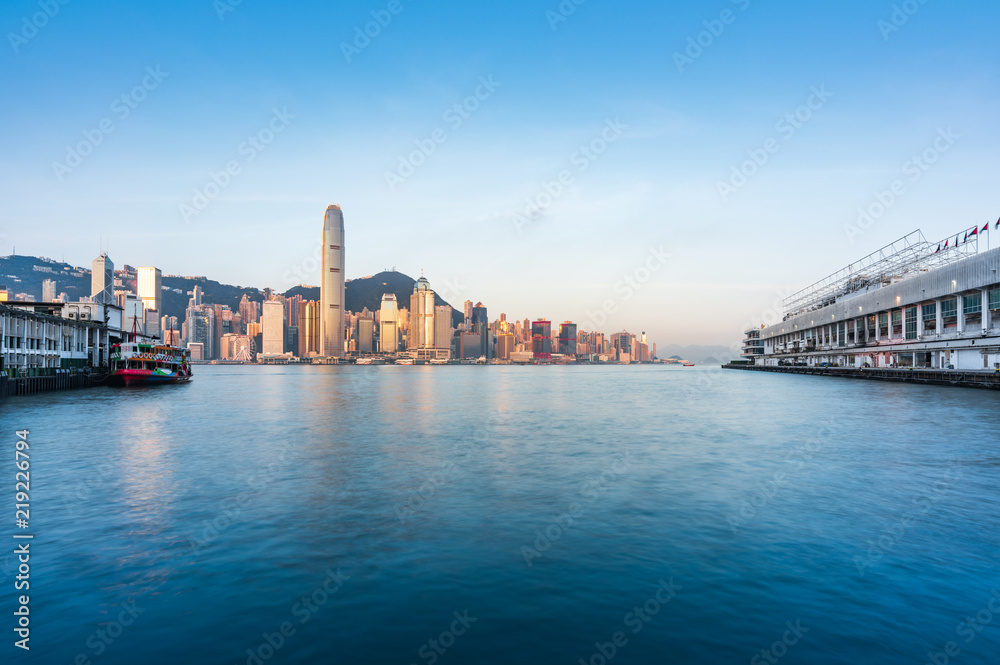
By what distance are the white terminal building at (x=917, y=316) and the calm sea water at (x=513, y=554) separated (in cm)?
5844

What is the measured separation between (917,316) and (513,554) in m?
107

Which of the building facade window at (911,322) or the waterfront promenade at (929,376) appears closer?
the waterfront promenade at (929,376)

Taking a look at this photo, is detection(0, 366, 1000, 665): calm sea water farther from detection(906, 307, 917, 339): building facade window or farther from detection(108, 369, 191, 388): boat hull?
detection(906, 307, 917, 339): building facade window

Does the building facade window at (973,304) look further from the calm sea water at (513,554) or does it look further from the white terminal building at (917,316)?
the calm sea water at (513,554)

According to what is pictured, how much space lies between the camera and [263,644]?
973cm

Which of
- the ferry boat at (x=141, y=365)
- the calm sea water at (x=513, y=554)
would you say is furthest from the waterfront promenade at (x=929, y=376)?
the ferry boat at (x=141, y=365)

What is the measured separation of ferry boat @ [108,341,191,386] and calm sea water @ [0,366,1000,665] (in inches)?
2966

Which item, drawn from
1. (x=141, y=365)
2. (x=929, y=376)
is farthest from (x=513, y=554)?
(x=141, y=365)

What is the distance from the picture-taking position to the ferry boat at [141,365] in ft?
322

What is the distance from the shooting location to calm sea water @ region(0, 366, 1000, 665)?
981 centimetres

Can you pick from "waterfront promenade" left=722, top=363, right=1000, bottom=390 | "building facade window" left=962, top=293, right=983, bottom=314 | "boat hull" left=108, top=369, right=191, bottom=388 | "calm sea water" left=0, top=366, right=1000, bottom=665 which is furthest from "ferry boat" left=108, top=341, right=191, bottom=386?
"building facade window" left=962, top=293, right=983, bottom=314

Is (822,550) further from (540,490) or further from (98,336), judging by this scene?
(98,336)

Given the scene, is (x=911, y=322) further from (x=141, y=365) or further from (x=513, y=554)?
(x=141, y=365)

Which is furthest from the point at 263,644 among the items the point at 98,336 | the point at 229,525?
the point at 98,336
